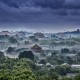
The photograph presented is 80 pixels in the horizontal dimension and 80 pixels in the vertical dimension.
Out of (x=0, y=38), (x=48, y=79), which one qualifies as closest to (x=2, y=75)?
(x=48, y=79)

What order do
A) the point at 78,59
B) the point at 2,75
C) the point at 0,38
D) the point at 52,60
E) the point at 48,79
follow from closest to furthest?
the point at 2,75 → the point at 48,79 → the point at 52,60 → the point at 78,59 → the point at 0,38

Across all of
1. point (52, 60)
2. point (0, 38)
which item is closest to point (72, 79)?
point (52, 60)

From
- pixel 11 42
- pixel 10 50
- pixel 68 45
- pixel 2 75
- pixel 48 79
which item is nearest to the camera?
pixel 2 75

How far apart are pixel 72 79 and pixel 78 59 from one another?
35226 mm

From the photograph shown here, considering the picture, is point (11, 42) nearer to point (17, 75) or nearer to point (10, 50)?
point (10, 50)

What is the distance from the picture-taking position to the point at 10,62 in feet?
152

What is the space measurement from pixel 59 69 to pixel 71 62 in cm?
1776

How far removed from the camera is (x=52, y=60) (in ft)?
200

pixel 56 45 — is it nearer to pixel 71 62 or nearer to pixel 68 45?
pixel 68 45

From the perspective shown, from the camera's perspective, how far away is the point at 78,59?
216 ft

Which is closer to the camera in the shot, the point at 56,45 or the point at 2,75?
the point at 2,75

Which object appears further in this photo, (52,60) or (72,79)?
(52,60)

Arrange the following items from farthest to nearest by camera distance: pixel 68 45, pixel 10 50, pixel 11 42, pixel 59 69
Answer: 1. pixel 11 42
2. pixel 68 45
3. pixel 10 50
4. pixel 59 69

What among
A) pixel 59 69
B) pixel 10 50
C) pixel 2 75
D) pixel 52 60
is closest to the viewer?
pixel 2 75
